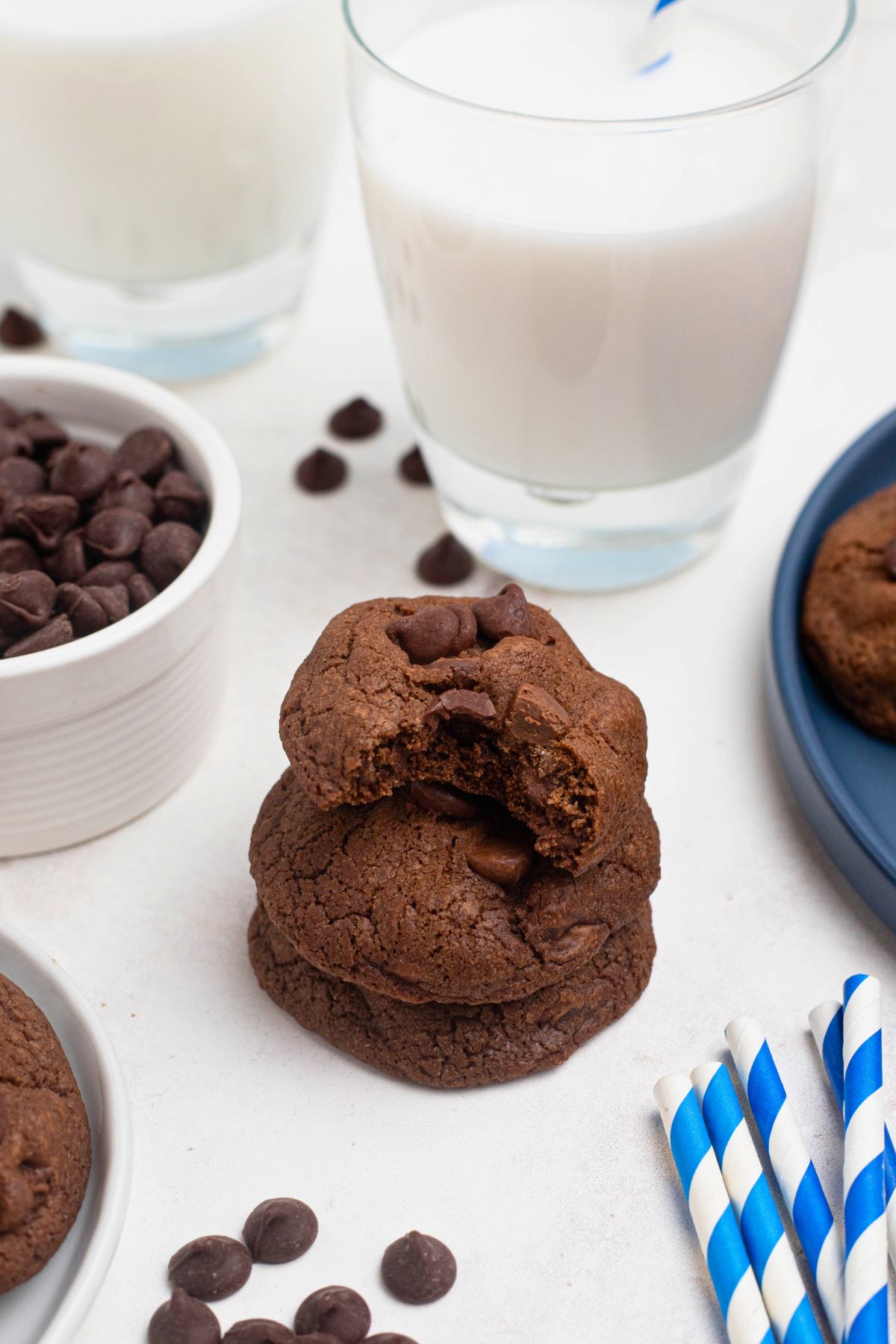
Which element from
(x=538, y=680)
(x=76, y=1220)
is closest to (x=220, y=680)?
(x=538, y=680)

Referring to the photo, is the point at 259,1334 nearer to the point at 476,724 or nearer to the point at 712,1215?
the point at 712,1215

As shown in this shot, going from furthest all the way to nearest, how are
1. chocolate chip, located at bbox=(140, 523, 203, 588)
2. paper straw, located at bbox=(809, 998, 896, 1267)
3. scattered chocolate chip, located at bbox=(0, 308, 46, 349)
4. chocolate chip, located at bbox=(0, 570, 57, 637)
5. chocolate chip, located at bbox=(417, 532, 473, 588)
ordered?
scattered chocolate chip, located at bbox=(0, 308, 46, 349) < chocolate chip, located at bbox=(417, 532, 473, 588) < chocolate chip, located at bbox=(140, 523, 203, 588) < chocolate chip, located at bbox=(0, 570, 57, 637) < paper straw, located at bbox=(809, 998, 896, 1267)

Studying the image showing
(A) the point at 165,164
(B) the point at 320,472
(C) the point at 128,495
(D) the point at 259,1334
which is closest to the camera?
(D) the point at 259,1334

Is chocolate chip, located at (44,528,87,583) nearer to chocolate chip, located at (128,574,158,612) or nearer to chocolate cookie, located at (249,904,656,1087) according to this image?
chocolate chip, located at (128,574,158,612)

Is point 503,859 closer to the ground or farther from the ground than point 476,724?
closer to the ground

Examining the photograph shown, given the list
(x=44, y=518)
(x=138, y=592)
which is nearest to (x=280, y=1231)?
(x=138, y=592)

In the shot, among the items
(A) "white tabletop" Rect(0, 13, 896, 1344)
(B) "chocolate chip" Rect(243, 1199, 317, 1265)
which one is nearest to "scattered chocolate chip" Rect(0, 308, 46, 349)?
(A) "white tabletop" Rect(0, 13, 896, 1344)
